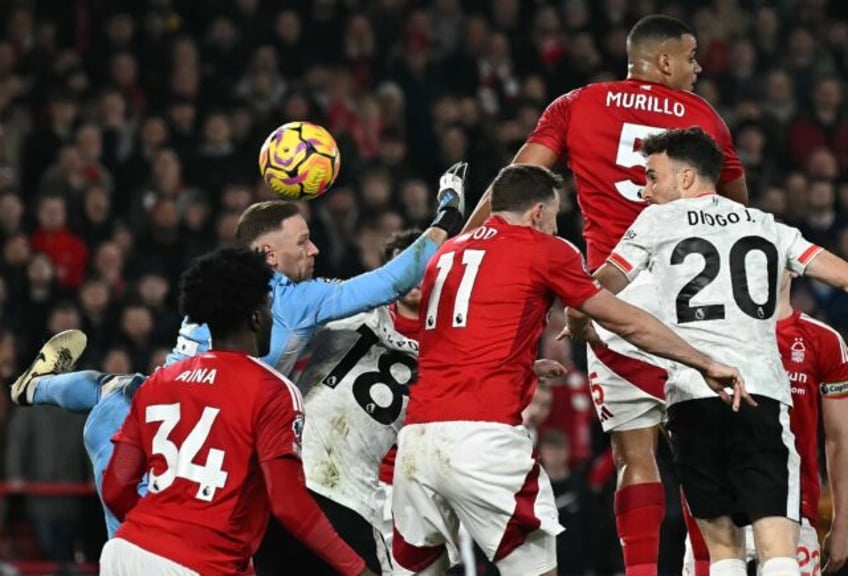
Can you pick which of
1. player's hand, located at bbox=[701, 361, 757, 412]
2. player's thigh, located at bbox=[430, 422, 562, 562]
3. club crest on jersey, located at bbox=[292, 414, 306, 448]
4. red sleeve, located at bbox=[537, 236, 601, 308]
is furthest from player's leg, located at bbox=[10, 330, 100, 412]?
player's hand, located at bbox=[701, 361, 757, 412]

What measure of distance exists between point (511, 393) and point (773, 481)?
3.62 feet

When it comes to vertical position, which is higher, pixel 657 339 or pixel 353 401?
pixel 657 339

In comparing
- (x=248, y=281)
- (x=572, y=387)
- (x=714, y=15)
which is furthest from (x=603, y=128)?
(x=714, y=15)

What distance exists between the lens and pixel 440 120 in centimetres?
1586

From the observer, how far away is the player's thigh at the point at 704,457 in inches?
277

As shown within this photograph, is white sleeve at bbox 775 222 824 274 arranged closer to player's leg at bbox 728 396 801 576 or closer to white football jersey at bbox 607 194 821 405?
white football jersey at bbox 607 194 821 405

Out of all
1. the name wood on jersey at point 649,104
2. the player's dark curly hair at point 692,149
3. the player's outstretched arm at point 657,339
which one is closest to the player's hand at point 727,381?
the player's outstretched arm at point 657,339

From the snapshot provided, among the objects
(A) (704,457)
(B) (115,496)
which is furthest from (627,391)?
(B) (115,496)

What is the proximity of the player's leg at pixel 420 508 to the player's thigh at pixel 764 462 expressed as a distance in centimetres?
117

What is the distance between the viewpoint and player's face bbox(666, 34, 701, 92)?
26.9 ft

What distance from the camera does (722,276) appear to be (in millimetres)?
6984

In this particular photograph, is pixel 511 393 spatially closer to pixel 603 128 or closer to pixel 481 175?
pixel 603 128

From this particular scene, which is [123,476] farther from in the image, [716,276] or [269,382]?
[716,276]

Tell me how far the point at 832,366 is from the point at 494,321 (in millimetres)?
2017
